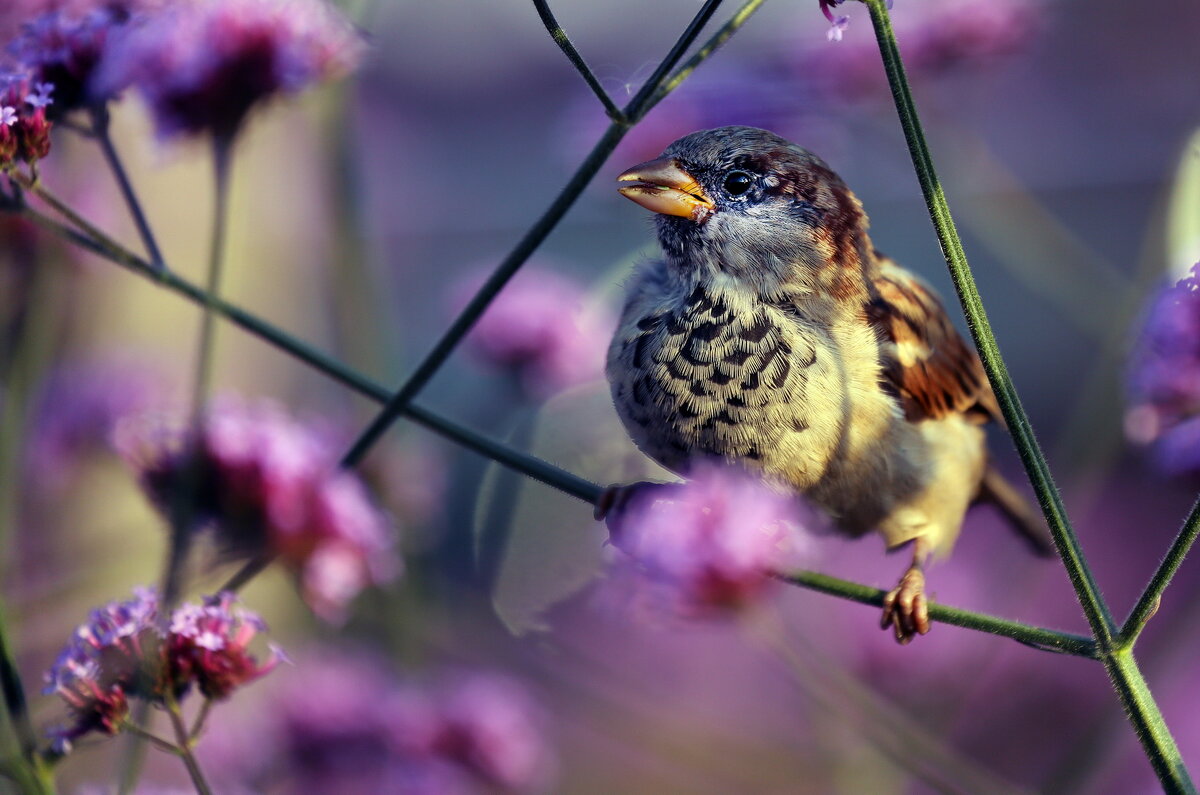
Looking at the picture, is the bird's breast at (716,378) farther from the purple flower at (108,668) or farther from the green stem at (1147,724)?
the purple flower at (108,668)

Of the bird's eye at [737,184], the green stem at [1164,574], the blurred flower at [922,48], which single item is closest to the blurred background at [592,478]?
the blurred flower at [922,48]

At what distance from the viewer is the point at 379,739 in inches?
72.2

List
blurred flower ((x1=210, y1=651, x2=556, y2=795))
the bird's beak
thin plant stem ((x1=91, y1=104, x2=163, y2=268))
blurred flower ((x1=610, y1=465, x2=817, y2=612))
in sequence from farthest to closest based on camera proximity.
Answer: blurred flower ((x1=210, y1=651, x2=556, y2=795)), the bird's beak, thin plant stem ((x1=91, y1=104, x2=163, y2=268)), blurred flower ((x1=610, y1=465, x2=817, y2=612))

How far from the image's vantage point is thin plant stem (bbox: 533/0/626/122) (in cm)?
114

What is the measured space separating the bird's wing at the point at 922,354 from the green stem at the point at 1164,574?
0.64 meters

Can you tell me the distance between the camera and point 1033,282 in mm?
2551

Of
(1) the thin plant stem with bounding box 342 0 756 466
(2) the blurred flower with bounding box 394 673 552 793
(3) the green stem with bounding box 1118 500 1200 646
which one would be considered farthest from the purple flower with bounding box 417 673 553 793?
(3) the green stem with bounding box 1118 500 1200 646

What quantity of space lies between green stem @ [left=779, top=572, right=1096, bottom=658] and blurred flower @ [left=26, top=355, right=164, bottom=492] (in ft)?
4.35

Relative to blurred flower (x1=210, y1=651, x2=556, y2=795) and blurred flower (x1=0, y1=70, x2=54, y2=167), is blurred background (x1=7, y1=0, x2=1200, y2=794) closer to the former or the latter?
blurred flower (x1=210, y1=651, x2=556, y2=795)

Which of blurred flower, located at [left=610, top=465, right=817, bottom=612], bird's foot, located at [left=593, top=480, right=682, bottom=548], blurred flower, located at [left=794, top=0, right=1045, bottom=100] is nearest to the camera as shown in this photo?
blurred flower, located at [left=610, top=465, right=817, bottom=612]

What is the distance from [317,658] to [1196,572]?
2.62m

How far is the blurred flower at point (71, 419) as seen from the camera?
2.09m

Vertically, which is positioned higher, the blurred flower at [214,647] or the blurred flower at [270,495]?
the blurred flower at [270,495]

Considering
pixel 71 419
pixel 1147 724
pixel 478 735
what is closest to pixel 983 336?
pixel 1147 724
